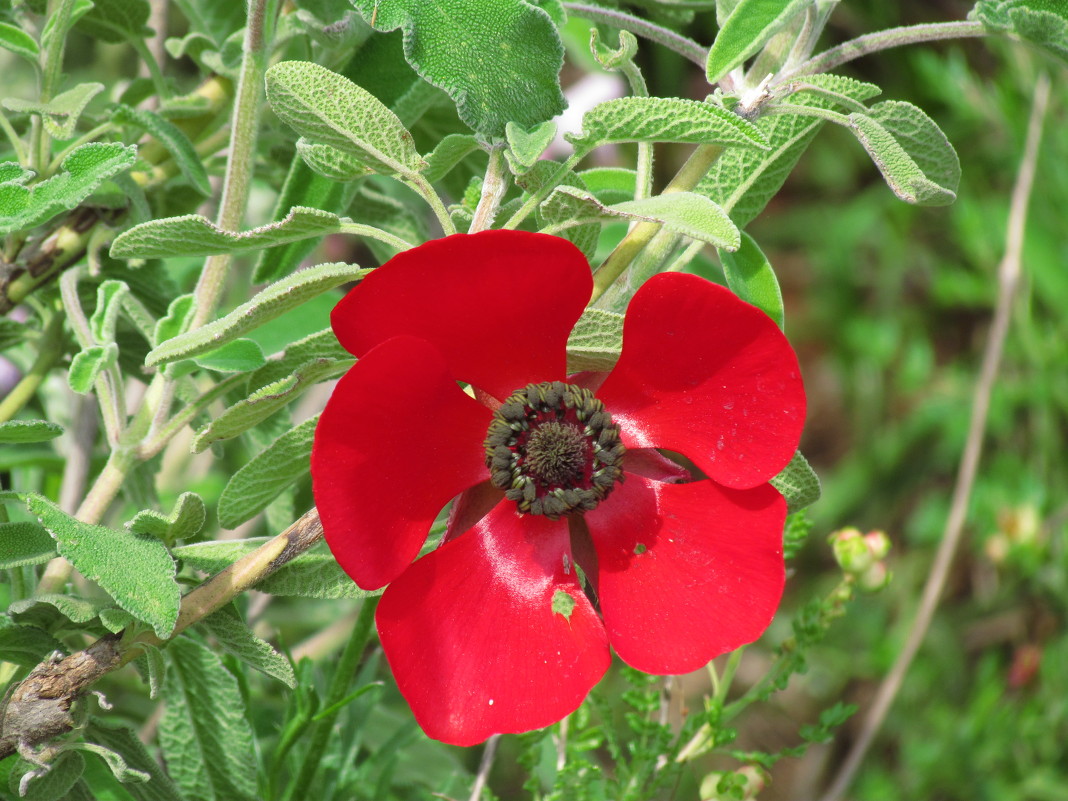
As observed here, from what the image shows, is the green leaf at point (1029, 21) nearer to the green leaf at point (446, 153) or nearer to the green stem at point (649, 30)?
the green stem at point (649, 30)

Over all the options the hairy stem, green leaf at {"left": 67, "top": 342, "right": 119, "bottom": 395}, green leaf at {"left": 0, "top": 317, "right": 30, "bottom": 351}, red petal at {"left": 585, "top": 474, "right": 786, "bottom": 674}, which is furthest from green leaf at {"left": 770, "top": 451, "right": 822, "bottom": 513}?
the hairy stem

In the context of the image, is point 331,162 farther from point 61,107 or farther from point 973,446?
point 973,446

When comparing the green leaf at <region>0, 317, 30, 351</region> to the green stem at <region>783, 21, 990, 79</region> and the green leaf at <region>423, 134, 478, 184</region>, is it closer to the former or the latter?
the green leaf at <region>423, 134, 478, 184</region>

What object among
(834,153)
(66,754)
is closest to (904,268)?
(834,153)

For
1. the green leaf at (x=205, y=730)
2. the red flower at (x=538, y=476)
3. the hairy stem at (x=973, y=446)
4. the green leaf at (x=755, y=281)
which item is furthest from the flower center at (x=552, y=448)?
the hairy stem at (x=973, y=446)

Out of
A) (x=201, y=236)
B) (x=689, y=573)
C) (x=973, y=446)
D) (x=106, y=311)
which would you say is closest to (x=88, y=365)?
(x=106, y=311)

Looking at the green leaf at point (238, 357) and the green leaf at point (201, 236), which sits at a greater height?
the green leaf at point (201, 236)
